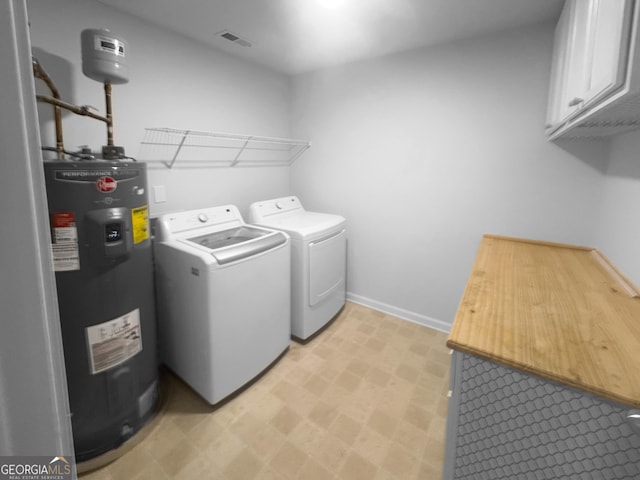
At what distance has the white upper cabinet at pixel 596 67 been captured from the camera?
29.6 inches

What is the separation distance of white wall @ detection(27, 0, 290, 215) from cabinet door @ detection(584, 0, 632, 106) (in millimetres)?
2266

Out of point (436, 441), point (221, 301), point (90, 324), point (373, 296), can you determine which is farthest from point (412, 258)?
point (90, 324)

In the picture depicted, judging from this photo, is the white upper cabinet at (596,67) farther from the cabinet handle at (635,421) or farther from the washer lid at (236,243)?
the washer lid at (236,243)

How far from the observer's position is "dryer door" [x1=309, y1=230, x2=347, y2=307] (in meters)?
2.30

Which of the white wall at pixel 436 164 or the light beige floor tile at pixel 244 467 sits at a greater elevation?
the white wall at pixel 436 164

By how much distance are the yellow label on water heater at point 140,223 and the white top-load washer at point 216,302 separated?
210mm

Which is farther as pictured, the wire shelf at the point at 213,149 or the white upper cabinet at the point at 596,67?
the wire shelf at the point at 213,149

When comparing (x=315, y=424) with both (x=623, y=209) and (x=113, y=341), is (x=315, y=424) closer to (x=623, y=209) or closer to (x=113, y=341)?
(x=113, y=341)

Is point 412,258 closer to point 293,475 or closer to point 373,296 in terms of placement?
point 373,296

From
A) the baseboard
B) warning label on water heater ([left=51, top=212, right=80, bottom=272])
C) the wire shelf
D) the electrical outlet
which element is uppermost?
the wire shelf

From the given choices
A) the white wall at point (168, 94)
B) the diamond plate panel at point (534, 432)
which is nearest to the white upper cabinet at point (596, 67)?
the diamond plate panel at point (534, 432)

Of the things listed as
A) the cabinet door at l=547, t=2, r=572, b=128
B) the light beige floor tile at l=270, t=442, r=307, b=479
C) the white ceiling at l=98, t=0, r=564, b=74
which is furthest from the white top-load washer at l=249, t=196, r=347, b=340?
the cabinet door at l=547, t=2, r=572, b=128

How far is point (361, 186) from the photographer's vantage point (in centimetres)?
277

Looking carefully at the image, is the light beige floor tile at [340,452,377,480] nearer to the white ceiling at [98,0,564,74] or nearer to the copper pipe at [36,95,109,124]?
the copper pipe at [36,95,109,124]
